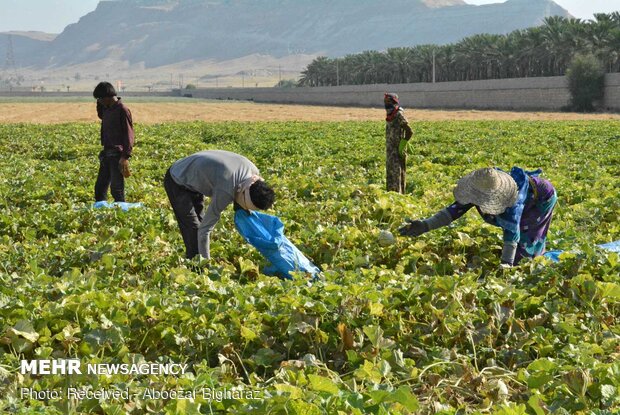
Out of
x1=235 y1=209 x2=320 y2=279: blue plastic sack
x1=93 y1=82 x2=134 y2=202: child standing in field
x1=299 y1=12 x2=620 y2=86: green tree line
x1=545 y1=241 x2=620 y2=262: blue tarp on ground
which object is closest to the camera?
x1=235 y1=209 x2=320 y2=279: blue plastic sack

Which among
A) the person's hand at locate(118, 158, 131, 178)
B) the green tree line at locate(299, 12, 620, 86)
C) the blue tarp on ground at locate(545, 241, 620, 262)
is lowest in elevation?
the blue tarp on ground at locate(545, 241, 620, 262)

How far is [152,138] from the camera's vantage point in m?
21.2

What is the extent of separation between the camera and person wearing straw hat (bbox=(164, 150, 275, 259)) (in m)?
5.47

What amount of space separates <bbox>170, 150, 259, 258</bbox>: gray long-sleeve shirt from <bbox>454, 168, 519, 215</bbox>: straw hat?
168 centimetres

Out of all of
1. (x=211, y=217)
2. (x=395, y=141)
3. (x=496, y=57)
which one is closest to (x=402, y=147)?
(x=395, y=141)

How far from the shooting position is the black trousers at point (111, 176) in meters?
9.09

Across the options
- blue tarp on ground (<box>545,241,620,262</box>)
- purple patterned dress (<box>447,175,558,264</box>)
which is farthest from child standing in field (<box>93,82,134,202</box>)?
blue tarp on ground (<box>545,241,620,262</box>)

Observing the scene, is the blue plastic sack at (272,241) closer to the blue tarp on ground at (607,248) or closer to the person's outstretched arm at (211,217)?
the person's outstretched arm at (211,217)

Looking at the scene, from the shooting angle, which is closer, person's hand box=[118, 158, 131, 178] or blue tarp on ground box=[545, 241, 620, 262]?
blue tarp on ground box=[545, 241, 620, 262]

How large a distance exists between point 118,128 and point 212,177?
3704 millimetres

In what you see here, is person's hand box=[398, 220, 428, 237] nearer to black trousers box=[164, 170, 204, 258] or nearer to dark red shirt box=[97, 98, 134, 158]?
black trousers box=[164, 170, 204, 258]

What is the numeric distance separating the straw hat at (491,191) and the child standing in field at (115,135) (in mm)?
4763

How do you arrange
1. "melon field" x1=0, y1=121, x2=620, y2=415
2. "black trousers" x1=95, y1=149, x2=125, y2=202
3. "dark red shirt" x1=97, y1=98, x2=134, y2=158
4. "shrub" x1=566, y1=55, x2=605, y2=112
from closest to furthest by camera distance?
"melon field" x1=0, y1=121, x2=620, y2=415 → "dark red shirt" x1=97, y1=98, x2=134, y2=158 → "black trousers" x1=95, y1=149, x2=125, y2=202 → "shrub" x1=566, y1=55, x2=605, y2=112

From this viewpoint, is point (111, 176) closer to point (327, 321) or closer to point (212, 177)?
point (212, 177)
